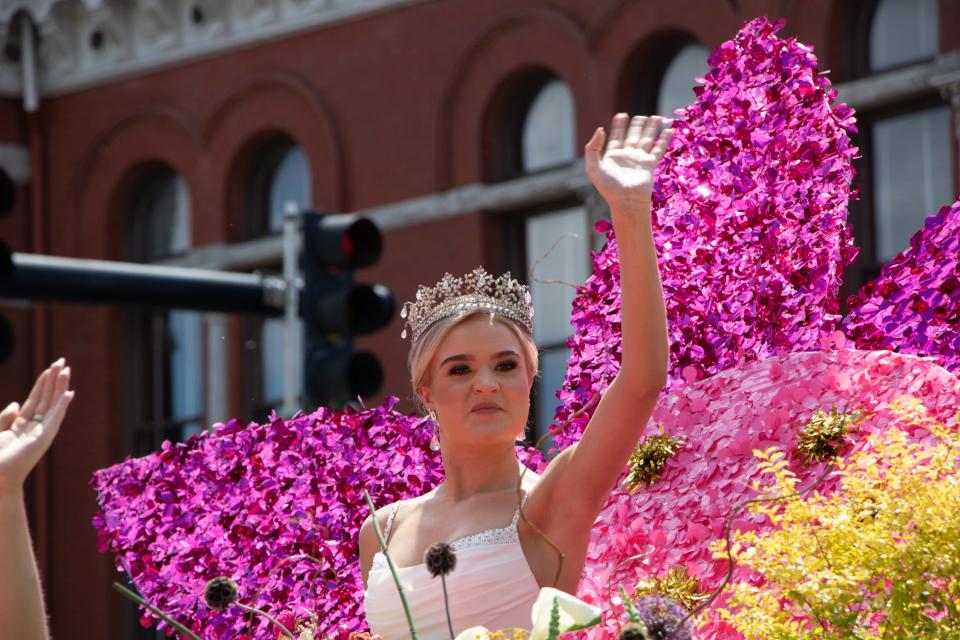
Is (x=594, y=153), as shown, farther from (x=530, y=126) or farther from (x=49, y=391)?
(x=530, y=126)

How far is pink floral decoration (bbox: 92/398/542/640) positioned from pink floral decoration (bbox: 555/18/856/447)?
42cm

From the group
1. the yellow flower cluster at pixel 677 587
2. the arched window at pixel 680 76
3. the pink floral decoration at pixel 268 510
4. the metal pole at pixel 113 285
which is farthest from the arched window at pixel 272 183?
the yellow flower cluster at pixel 677 587

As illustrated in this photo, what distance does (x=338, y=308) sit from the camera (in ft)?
28.9

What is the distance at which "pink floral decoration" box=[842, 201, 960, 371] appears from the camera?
11.8 feet

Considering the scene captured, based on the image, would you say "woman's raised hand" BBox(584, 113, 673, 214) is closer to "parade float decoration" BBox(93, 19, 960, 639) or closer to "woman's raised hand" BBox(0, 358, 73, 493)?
"parade float decoration" BBox(93, 19, 960, 639)

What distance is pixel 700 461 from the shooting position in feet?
Result: 11.9

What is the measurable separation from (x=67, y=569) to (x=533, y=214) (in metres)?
5.67

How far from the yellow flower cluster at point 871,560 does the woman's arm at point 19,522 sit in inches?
45.6

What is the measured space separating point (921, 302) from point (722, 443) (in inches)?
18.1

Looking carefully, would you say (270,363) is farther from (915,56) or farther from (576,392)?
(576,392)

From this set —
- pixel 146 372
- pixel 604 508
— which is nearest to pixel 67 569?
pixel 146 372

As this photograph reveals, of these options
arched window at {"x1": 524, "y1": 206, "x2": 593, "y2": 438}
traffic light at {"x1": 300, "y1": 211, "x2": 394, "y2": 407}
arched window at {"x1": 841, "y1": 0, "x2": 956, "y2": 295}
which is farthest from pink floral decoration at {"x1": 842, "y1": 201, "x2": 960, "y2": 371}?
arched window at {"x1": 524, "y1": 206, "x2": 593, "y2": 438}

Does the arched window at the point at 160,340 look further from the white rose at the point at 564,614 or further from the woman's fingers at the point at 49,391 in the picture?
the white rose at the point at 564,614

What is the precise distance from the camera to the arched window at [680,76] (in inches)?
558
